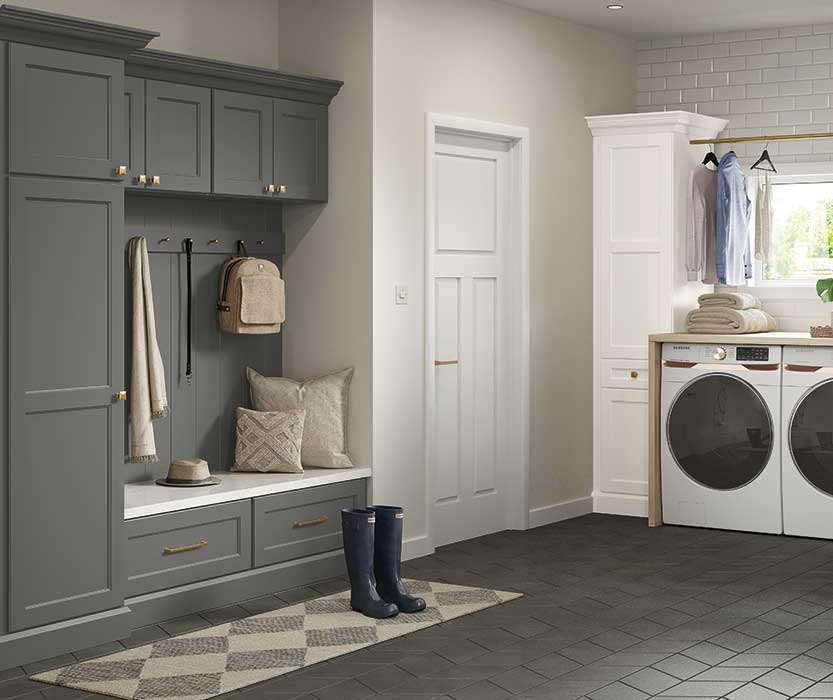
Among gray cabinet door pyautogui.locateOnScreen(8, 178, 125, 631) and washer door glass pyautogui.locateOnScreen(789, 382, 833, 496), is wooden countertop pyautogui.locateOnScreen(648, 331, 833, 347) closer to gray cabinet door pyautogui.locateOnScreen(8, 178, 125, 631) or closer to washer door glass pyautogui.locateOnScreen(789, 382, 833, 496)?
washer door glass pyautogui.locateOnScreen(789, 382, 833, 496)

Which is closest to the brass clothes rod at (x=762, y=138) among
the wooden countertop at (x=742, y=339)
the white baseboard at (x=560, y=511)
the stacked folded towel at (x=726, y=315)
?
the stacked folded towel at (x=726, y=315)

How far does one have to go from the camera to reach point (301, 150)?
5387 mm

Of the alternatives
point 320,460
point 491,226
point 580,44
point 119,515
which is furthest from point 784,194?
point 119,515

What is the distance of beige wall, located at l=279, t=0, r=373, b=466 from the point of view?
5363mm

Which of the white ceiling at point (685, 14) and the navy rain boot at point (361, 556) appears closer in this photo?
the navy rain boot at point (361, 556)

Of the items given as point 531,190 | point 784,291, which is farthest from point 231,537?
point 784,291

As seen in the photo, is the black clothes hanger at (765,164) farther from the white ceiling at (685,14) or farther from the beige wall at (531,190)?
the beige wall at (531,190)

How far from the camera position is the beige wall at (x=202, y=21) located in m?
4.87

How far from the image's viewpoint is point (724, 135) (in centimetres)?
698

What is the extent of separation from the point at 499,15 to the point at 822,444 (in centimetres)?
278

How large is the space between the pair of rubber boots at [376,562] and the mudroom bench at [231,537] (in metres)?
0.46

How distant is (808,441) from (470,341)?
71.0 inches

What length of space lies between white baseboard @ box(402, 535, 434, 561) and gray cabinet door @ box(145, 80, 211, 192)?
1907 millimetres

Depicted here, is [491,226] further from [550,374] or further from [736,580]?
[736,580]
